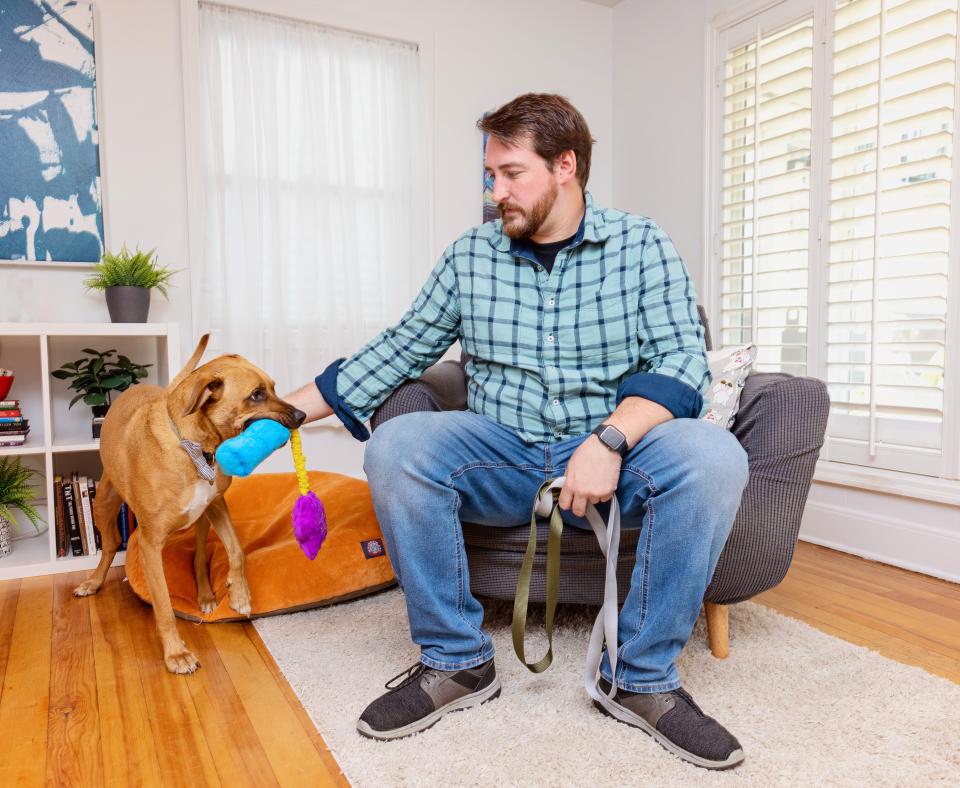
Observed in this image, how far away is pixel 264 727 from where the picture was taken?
4.35 ft

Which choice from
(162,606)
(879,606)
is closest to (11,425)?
(162,606)

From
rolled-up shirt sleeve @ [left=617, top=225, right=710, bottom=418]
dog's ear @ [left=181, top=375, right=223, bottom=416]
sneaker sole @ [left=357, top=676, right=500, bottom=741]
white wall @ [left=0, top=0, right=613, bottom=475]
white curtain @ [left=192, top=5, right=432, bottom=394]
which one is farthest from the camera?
white curtain @ [left=192, top=5, right=432, bottom=394]

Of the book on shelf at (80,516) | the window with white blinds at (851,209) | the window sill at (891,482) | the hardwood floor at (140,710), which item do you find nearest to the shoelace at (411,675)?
the hardwood floor at (140,710)

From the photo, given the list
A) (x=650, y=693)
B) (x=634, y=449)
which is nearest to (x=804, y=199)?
(x=634, y=449)

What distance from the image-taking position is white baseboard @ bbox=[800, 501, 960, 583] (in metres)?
2.25

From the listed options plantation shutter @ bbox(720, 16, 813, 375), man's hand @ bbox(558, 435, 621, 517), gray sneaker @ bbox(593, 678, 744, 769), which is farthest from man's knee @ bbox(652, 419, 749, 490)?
plantation shutter @ bbox(720, 16, 813, 375)

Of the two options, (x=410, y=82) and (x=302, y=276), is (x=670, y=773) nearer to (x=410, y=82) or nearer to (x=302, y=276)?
(x=302, y=276)

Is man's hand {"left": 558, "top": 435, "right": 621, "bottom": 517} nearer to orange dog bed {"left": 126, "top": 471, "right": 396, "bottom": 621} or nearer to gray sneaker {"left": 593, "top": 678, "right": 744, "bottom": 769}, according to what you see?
gray sneaker {"left": 593, "top": 678, "right": 744, "bottom": 769}

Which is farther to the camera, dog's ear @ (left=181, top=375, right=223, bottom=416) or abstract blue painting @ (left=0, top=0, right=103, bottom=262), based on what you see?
abstract blue painting @ (left=0, top=0, right=103, bottom=262)

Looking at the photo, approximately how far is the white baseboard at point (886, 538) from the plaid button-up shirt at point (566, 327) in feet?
4.41

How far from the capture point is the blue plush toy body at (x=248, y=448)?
1484 millimetres

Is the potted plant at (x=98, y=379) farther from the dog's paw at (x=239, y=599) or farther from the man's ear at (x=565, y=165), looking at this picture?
the man's ear at (x=565, y=165)

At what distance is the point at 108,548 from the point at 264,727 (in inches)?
42.4

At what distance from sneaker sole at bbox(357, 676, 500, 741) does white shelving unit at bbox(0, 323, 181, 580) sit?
1.53m
